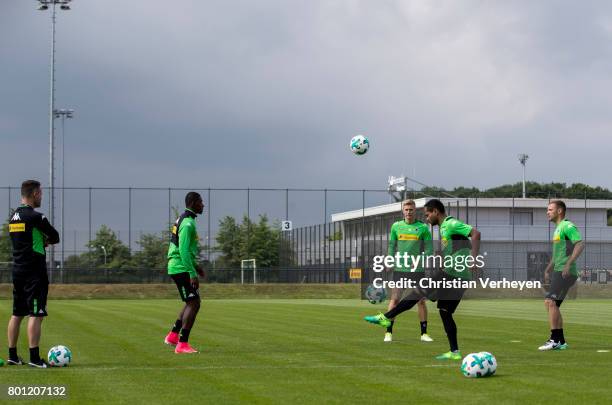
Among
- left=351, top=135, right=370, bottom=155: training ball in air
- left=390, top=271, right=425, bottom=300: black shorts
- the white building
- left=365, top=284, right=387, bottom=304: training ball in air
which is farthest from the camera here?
the white building

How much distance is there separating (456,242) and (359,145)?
18.7 m

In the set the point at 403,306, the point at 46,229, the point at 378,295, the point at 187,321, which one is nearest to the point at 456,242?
the point at 403,306

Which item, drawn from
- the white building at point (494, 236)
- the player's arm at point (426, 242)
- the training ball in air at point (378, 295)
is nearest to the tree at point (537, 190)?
the white building at point (494, 236)

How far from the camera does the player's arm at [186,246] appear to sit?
13875 millimetres

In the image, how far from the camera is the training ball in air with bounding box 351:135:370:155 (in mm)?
31641

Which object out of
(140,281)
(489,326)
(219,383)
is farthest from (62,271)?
(219,383)

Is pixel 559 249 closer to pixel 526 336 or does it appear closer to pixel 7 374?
pixel 526 336

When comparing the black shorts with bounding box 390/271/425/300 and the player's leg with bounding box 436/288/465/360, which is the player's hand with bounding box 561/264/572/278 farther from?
the player's leg with bounding box 436/288/465/360

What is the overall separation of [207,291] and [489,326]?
3415cm

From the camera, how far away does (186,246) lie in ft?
45.6

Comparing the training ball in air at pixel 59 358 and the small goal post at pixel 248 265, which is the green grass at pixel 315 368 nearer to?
the training ball in air at pixel 59 358

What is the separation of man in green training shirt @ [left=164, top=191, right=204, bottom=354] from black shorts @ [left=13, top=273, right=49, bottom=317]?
7.92 ft

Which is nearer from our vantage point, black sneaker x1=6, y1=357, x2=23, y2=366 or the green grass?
the green grass

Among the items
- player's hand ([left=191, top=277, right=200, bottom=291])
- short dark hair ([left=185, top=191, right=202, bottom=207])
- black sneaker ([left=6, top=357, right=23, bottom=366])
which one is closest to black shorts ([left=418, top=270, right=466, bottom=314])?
player's hand ([left=191, top=277, right=200, bottom=291])
